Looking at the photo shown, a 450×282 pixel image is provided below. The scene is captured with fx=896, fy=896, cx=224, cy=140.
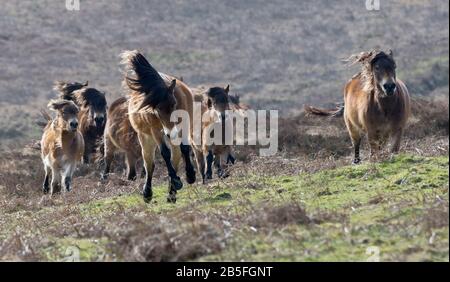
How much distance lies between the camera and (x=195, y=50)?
52.8m

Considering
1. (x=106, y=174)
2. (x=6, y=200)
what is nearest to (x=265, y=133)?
(x=106, y=174)

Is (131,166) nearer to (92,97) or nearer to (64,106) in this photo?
(64,106)

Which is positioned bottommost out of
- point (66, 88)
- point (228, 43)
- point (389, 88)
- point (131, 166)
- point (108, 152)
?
point (131, 166)

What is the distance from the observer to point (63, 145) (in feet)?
57.4

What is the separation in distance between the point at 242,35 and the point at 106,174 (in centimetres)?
3782

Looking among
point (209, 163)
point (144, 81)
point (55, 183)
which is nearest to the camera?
point (144, 81)

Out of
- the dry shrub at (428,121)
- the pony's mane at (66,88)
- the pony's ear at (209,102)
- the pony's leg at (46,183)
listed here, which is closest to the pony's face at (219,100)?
the pony's ear at (209,102)

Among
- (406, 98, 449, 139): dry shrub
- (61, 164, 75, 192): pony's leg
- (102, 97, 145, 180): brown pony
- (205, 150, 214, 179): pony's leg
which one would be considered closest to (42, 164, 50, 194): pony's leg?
(61, 164, 75, 192): pony's leg

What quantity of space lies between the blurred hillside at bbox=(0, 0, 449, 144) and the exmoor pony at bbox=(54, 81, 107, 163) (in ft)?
56.8

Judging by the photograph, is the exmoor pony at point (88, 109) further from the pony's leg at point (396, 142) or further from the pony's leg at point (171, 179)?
the pony's leg at point (396, 142)

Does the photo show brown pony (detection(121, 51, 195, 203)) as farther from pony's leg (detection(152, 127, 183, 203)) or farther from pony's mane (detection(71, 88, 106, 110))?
pony's mane (detection(71, 88, 106, 110))

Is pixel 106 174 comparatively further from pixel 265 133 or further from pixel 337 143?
pixel 265 133

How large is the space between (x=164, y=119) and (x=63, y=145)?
17.7 feet

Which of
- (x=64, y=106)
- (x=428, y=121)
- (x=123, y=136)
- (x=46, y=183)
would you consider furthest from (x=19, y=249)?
(x=428, y=121)
